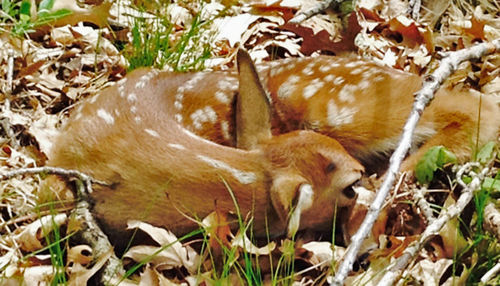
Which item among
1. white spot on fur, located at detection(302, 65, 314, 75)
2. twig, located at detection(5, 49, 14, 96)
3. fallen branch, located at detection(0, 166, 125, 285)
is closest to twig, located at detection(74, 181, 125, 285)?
fallen branch, located at detection(0, 166, 125, 285)

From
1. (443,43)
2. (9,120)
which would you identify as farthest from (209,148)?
(443,43)

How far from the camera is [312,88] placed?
4238 millimetres

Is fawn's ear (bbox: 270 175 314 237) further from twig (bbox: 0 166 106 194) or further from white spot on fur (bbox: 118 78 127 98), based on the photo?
white spot on fur (bbox: 118 78 127 98)

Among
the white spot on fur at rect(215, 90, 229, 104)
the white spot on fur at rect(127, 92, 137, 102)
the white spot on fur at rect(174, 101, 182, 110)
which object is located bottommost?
the white spot on fur at rect(174, 101, 182, 110)

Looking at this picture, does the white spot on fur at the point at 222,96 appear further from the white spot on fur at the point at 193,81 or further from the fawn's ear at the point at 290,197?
the fawn's ear at the point at 290,197

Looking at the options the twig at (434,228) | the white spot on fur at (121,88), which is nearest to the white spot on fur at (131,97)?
the white spot on fur at (121,88)

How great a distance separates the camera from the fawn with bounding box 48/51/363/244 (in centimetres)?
338

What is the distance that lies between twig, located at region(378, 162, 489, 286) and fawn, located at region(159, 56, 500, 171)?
1.40 ft

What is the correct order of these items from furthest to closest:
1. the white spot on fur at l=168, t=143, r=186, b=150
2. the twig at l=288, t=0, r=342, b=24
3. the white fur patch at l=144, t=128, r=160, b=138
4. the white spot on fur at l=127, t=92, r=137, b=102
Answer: the twig at l=288, t=0, r=342, b=24 → the white spot on fur at l=127, t=92, r=137, b=102 → the white fur patch at l=144, t=128, r=160, b=138 → the white spot on fur at l=168, t=143, r=186, b=150

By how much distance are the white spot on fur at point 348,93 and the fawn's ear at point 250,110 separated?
21.7 inches

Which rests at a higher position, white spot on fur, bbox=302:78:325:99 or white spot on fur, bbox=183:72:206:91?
white spot on fur, bbox=302:78:325:99

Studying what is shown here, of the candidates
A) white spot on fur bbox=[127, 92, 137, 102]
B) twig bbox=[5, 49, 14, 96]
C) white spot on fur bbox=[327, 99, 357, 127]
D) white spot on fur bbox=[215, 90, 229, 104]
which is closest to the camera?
white spot on fur bbox=[127, 92, 137, 102]

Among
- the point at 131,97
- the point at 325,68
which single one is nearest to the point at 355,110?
the point at 325,68

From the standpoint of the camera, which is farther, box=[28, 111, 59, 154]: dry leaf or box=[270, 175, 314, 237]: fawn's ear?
box=[28, 111, 59, 154]: dry leaf
